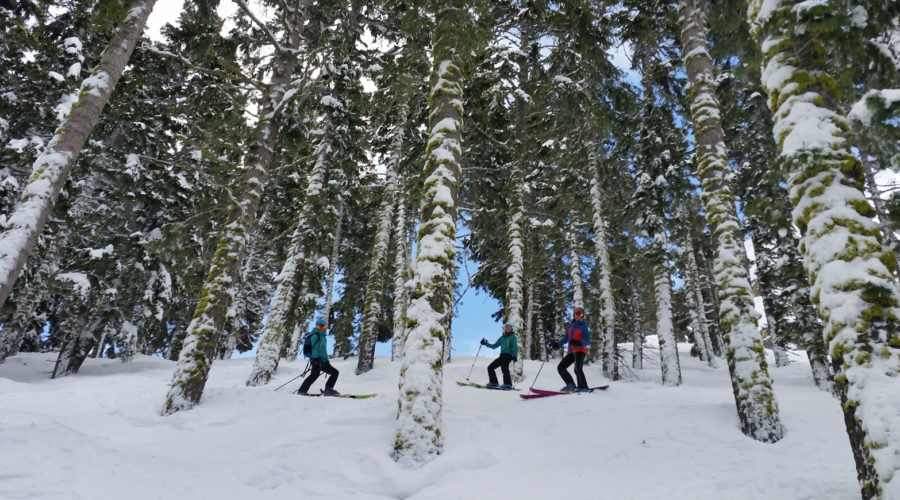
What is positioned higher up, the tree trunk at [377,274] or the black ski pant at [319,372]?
the tree trunk at [377,274]

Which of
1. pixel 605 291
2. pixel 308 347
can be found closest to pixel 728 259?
pixel 308 347

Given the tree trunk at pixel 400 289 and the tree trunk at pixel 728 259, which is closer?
the tree trunk at pixel 728 259

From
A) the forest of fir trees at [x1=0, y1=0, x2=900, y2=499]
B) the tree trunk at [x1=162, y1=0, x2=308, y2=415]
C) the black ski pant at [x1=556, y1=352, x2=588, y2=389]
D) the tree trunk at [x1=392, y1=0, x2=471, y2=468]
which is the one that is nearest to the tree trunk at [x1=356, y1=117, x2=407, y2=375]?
the forest of fir trees at [x1=0, y1=0, x2=900, y2=499]

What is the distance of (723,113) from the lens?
14.9 m

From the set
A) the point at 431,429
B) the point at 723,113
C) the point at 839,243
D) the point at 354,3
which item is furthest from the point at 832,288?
the point at 723,113

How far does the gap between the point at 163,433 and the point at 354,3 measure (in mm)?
11869

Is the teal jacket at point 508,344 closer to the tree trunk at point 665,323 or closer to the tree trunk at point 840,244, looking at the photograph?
the tree trunk at point 665,323

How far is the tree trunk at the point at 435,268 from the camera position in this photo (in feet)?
17.9

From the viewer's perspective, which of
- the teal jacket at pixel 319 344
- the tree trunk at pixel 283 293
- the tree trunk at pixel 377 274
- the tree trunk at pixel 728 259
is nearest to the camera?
the tree trunk at pixel 728 259

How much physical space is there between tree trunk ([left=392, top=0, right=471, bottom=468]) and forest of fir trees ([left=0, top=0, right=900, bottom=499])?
3 centimetres

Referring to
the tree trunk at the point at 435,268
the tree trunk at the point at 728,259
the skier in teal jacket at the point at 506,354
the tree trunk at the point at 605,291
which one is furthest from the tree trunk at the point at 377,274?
the tree trunk at the point at 728,259

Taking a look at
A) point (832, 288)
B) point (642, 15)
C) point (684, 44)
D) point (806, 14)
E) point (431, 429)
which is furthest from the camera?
point (642, 15)

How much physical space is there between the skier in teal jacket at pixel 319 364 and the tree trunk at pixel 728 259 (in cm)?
772

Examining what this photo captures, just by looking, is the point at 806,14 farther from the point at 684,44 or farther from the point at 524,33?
the point at 524,33
